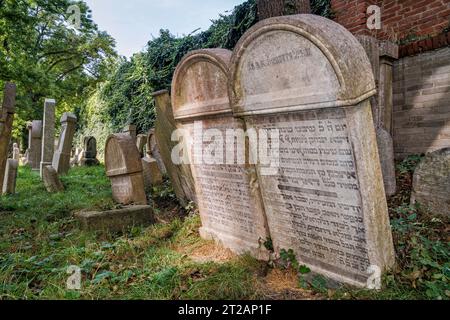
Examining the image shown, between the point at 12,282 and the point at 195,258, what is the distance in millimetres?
1599

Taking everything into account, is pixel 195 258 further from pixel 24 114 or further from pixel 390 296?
pixel 24 114

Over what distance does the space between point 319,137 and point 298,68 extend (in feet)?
1.74

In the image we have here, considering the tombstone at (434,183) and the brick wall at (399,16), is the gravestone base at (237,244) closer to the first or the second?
the tombstone at (434,183)

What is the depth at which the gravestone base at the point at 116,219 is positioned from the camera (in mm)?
3979

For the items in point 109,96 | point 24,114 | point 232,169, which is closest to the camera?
point 232,169

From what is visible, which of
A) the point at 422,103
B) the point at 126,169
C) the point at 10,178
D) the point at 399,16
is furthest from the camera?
the point at 10,178

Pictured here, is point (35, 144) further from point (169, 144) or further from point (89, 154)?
point (169, 144)

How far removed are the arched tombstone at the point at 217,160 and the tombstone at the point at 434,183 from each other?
1.64m

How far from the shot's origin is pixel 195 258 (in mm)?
3275

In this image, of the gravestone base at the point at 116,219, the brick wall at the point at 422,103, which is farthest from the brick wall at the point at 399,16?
the gravestone base at the point at 116,219

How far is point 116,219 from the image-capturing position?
4113 mm

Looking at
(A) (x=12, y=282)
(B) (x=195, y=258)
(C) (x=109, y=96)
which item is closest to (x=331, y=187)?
(B) (x=195, y=258)

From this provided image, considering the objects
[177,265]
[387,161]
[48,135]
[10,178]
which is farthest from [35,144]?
[387,161]
